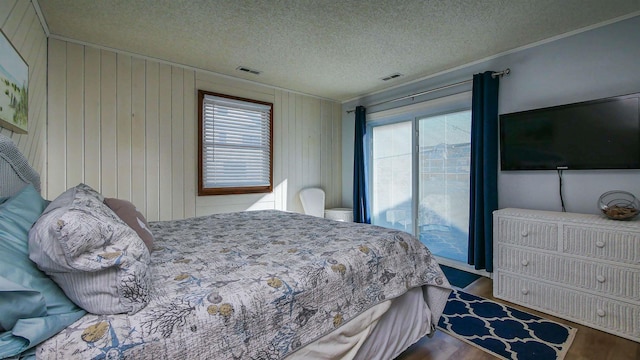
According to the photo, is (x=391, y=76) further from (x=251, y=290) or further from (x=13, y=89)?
(x=13, y=89)

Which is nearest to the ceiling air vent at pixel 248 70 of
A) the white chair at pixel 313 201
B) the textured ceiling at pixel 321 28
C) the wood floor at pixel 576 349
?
the textured ceiling at pixel 321 28

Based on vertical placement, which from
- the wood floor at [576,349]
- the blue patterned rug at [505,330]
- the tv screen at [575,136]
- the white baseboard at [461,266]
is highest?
the tv screen at [575,136]

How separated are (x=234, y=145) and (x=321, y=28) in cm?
187

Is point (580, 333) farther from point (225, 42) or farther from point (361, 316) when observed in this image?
point (225, 42)

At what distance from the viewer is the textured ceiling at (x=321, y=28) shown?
7.04ft

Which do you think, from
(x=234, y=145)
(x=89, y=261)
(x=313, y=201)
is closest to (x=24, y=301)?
(x=89, y=261)

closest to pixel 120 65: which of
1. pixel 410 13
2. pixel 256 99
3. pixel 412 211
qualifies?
pixel 256 99

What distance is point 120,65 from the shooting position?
2916mm

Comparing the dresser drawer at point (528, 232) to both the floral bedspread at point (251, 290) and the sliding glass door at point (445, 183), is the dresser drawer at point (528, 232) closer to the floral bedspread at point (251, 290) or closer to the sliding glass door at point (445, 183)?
the sliding glass door at point (445, 183)

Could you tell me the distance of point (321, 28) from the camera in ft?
8.04

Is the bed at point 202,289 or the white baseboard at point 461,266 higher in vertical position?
the bed at point 202,289

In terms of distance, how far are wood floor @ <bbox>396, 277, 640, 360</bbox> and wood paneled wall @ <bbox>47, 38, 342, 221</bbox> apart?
104 inches

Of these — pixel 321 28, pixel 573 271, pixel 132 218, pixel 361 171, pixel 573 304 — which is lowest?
pixel 573 304

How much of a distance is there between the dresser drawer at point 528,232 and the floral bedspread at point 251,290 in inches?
43.6
